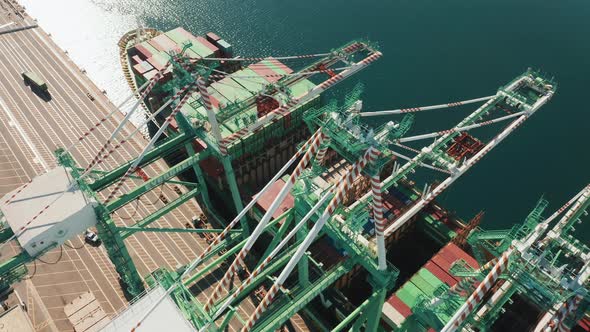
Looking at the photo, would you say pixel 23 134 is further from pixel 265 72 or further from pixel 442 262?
pixel 442 262

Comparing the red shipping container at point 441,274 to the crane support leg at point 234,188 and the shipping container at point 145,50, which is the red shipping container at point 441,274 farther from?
the shipping container at point 145,50

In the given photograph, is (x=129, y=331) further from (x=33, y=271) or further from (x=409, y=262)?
(x=409, y=262)

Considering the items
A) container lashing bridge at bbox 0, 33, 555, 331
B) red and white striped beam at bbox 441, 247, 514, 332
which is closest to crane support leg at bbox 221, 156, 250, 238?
container lashing bridge at bbox 0, 33, 555, 331

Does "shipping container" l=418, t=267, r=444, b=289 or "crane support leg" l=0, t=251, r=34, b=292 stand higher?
"crane support leg" l=0, t=251, r=34, b=292

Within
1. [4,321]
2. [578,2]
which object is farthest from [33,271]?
Answer: [578,2]

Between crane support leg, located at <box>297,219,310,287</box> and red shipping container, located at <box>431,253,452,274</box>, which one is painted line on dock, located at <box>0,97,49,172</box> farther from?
red shipping container, located at <box>431,253,452,274</box>

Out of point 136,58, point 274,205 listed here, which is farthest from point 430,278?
point 136,58

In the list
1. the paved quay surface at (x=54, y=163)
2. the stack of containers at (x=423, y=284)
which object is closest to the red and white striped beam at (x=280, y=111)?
the paved quay surface at (x=54, y=163)
